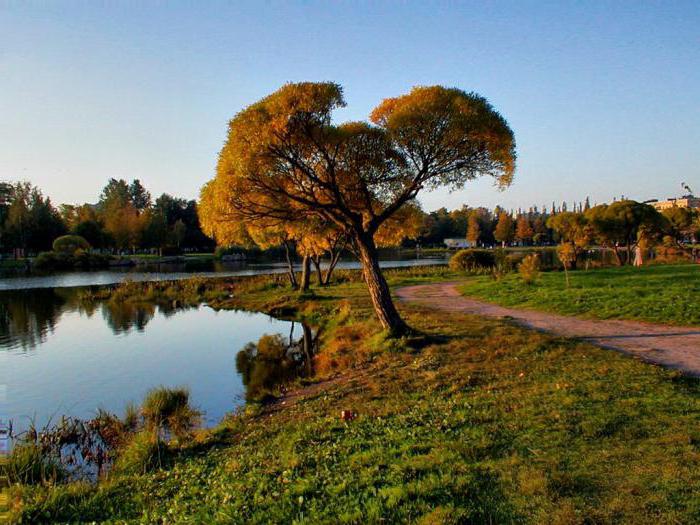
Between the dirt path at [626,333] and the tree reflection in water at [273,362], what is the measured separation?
612 cm

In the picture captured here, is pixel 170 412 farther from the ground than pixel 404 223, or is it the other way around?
pixel 404 223

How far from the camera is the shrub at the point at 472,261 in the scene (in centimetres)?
3967

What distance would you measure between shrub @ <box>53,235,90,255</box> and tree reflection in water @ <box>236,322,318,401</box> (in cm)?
7063

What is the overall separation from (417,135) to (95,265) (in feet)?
254

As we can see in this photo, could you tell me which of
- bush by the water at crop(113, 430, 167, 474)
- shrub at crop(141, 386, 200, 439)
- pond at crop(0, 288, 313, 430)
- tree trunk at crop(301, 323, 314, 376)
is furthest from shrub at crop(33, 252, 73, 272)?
bush by the water at crop(113, 430, 167, 474)

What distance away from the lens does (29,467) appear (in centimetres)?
801

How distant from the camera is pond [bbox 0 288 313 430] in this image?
1334 cm

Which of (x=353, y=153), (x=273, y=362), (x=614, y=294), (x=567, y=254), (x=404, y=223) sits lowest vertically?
(x=273, y=362)

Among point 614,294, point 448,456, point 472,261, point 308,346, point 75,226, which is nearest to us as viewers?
point 448,456

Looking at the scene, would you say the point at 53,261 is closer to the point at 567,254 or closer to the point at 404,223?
the point at 404,223

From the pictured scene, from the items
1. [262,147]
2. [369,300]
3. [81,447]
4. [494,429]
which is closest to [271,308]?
[369,300]

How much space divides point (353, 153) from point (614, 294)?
11.7 m

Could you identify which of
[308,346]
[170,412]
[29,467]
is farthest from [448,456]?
[308,346]

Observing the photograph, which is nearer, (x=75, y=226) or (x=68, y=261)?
(x=68, y=261)
